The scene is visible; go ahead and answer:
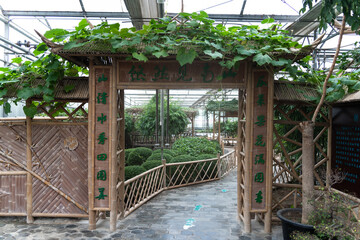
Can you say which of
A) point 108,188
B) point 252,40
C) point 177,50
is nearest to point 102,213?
point 108,188

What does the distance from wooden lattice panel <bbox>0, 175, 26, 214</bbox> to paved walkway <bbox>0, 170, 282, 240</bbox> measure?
0.26 meters

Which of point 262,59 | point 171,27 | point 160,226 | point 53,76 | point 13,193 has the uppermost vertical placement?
point 171,27

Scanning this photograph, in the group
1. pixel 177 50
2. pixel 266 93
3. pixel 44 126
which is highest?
pixel 177 50

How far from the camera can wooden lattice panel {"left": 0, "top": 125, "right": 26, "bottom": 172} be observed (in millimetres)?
5084

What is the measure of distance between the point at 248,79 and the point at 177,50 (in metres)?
1.40

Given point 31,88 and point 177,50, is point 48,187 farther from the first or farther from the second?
point 177,50

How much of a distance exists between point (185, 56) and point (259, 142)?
203 cm

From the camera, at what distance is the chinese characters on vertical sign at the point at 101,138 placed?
15.1 feet

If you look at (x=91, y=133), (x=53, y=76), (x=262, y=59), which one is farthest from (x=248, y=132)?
(x=53, y=76)

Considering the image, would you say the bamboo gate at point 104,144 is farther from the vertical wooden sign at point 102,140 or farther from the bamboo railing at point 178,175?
the bamboo railing at point 178,175

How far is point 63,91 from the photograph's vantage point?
189 inches

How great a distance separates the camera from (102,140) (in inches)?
183

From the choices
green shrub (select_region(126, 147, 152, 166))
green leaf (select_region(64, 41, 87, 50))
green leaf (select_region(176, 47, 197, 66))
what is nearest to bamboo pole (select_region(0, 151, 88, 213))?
green leaf (select_region(64, 41, 87, 50))

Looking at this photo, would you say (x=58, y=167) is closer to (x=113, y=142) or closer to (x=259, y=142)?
(x=113, y=142)
